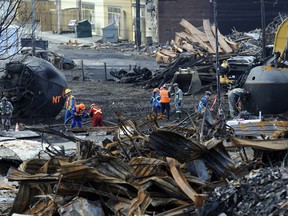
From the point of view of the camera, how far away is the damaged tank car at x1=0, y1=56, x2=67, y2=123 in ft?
87.0

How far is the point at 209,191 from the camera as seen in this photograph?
10578 millimetres

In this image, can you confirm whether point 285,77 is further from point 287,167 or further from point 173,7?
point 173,7

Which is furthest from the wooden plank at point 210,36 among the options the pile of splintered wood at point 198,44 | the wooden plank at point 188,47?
the wooden plank at point 188,47

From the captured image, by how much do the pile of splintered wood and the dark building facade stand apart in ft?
44.5

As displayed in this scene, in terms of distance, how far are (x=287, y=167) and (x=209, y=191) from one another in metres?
1.08

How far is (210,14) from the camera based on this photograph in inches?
2432

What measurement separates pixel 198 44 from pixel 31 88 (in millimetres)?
18930

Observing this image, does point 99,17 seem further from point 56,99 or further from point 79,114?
point 79,114

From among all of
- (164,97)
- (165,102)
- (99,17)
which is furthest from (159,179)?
(99,17)

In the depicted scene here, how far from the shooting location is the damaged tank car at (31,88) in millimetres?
26516

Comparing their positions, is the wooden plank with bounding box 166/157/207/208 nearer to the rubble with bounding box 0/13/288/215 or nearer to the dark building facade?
the rubble with bounding box 0/13/288/215

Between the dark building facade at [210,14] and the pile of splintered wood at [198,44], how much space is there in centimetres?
1356

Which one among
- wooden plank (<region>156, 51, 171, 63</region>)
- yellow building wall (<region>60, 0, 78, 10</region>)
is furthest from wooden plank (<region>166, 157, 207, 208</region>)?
yellow building wall (<region>60, 0, 78, 10</region>)

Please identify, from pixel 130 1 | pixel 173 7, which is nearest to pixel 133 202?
pixel 173 7
